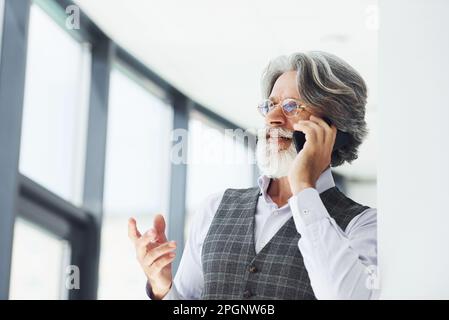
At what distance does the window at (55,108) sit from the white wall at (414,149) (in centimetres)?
173

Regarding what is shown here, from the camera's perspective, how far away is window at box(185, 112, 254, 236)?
2098mm

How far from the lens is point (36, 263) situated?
3197 mm

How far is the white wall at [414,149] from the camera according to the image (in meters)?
1.75

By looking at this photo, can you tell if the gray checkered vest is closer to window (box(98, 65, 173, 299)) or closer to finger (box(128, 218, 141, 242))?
finger (box(128, 218, 141, 242))

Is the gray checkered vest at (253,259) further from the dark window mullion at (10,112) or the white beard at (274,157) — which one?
the dark window mullion at (10,112)

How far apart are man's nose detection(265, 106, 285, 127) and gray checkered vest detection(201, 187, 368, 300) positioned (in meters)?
0.21

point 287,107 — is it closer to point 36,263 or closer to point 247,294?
point 247,294

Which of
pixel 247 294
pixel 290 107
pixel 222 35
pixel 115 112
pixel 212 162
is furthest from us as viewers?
pixel 115 112

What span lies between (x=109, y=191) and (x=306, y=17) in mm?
1127

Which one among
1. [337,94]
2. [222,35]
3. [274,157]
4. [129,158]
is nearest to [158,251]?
[274,157]

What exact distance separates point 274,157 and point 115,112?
4.99 ft

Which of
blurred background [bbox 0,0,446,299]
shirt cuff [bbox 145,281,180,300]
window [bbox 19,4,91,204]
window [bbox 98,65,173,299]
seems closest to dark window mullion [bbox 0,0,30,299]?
blurred background [bbox 0,0,446,299]

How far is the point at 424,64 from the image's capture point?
5.99ft
